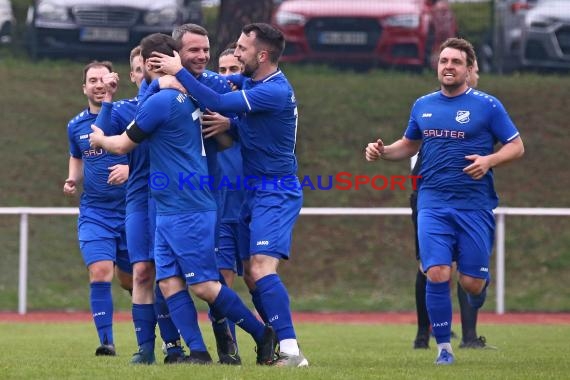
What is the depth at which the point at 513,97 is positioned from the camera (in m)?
22.5

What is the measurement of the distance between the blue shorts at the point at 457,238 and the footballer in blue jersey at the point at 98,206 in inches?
108

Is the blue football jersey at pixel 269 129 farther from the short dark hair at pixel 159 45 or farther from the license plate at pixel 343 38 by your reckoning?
the license plate at pixel 343 38

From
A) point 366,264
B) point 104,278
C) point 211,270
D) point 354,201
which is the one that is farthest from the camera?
point 354,201

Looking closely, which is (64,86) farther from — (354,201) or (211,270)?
(211,270)

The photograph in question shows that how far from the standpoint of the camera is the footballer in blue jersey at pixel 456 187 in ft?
31.4

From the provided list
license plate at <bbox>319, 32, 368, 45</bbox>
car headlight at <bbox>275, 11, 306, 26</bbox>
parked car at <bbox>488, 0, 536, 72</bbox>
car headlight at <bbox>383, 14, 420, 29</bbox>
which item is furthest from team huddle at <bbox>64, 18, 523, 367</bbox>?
parked car at <bbox>488, 0, 536, 72</bbox>

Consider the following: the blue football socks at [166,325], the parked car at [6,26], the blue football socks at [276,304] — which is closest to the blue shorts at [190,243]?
the blue football socks at [276,304]

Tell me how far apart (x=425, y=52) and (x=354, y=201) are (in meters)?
5.12

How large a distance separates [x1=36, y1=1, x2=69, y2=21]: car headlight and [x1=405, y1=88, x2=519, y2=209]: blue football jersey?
Answer: 1454 centimetres

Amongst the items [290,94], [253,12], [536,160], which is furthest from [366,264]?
[290,94]

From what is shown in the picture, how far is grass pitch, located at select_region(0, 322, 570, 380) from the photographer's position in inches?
327

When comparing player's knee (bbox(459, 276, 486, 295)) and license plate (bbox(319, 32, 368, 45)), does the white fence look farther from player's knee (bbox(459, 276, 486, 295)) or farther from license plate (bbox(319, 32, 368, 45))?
license plate (bbox(319, 32, 368, 45))

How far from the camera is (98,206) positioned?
11.0m

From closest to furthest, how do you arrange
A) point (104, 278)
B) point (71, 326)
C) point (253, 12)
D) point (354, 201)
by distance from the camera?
1. point (104, 278)
2. point (71, 326)
3. point (354, 201)
4. point (253, 12)
